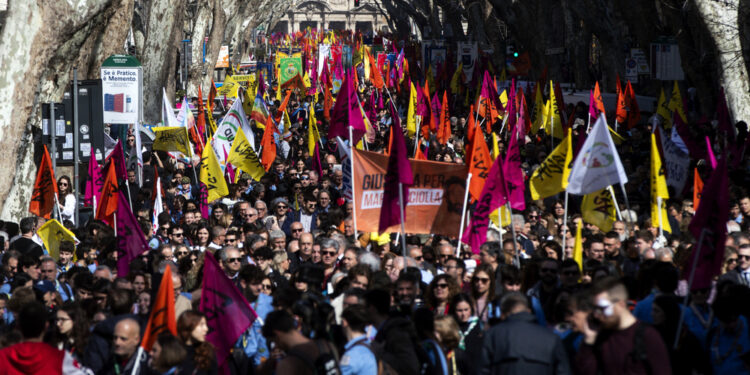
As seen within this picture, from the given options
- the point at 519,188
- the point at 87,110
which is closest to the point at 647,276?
the point at 519,188

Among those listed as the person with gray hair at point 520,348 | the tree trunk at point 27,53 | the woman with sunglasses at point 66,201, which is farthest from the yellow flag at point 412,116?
the person with gray hair at point 520,348

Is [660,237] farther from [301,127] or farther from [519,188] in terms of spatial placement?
[301,127]

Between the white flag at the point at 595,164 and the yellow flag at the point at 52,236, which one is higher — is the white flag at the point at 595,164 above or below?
above

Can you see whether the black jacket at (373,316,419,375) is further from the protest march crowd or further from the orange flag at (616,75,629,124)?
the orange flag at (616,75,629,124)

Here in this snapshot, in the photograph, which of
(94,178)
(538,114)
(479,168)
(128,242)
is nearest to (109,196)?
(94,178)

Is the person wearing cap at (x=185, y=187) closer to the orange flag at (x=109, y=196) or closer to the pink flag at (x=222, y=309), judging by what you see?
the orange flag at (x=109, y=196)

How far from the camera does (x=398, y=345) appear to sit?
20.6ft

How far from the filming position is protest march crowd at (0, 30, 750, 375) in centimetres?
588

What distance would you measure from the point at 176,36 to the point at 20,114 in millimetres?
11744

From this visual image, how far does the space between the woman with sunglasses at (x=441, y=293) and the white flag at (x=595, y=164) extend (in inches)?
120

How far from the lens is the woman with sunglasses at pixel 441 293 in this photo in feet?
24.0

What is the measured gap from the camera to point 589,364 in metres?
5.46

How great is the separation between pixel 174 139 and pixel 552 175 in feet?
23.9

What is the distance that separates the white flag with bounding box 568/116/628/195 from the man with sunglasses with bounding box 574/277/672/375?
4765mm
